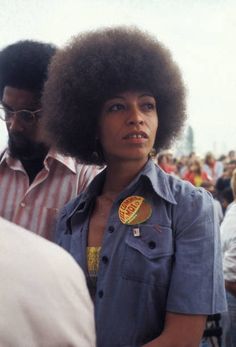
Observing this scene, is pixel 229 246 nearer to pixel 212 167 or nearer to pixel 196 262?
pixel 196 262

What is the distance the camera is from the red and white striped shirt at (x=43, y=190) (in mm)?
2232

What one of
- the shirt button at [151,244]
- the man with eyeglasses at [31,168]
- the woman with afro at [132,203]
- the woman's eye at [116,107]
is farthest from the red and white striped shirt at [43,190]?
the shirt button at [151,244]

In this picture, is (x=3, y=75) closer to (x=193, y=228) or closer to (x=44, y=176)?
(x=44, y=176)

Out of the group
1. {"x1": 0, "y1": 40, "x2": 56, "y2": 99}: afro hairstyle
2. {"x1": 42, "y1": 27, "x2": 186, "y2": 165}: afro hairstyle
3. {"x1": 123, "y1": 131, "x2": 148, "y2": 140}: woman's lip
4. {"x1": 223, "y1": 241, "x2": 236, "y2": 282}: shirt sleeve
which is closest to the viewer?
{"x1": 123, "y1": 131, "x2": 148, "y2": 140}: woman's lip

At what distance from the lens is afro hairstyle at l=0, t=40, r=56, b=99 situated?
242 cm

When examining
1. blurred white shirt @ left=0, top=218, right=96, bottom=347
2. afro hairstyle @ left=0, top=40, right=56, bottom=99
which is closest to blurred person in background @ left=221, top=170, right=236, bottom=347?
afro hairstyle @ left=0, top=40, right=56, bottom=99

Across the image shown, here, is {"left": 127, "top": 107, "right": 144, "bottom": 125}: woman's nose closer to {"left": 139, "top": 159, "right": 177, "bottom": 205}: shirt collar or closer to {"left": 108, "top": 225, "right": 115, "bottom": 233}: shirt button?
{"left": 139, "top": 159, "right": 177, "bottom": 205}: shirt collar

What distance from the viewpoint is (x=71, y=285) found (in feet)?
2.70

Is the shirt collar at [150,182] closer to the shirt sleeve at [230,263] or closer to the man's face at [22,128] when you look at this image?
the man's face at [22,128]

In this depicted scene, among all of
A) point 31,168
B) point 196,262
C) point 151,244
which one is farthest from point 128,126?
point 31,168

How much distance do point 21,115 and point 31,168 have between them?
25 centimetres

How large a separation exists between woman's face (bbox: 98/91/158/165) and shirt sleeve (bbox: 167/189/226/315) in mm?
272

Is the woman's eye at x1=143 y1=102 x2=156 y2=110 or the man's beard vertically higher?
the woman's eye at x1=143 y1=102 x2=156 y2=110

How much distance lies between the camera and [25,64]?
2488 mm
